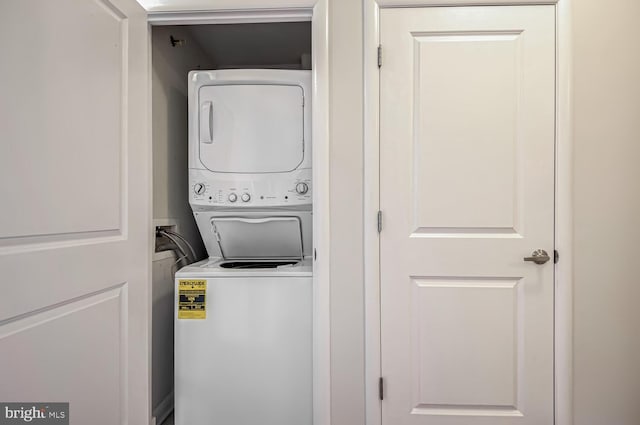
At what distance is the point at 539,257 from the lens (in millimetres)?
1516

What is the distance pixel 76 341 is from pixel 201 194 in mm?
900

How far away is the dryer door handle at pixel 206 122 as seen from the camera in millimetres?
1872

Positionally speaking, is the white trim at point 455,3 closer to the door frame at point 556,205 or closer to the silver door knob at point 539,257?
the door frame at point 556,205

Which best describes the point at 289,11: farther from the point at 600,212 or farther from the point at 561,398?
the point at 561,398

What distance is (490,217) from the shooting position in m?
1.55

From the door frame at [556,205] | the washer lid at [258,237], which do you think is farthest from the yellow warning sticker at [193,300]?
the door frame at [556,205]

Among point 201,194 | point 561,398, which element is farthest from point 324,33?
point 561,398

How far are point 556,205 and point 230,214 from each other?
157 cm

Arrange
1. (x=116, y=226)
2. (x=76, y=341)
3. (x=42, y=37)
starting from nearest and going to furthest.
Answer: (x=42, y=37) → (x=76, y=341) → (x=116, y=226)

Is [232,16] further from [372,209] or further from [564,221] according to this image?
[564,221]

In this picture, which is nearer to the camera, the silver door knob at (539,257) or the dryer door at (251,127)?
the silver door knob at (539,257)

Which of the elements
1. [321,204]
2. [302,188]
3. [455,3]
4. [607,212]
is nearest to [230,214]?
[302,188]

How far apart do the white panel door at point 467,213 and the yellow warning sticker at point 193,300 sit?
844 millimetres
